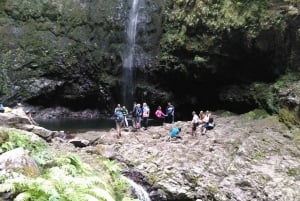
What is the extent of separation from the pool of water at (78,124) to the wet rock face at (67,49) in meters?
2.52

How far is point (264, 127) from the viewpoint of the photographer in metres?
19.8

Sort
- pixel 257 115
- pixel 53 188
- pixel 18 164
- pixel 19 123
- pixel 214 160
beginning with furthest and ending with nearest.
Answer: pixel 257 115 < pixel 19 123 < pixel 214 160 < pixel 18 164 < pixel 53 188

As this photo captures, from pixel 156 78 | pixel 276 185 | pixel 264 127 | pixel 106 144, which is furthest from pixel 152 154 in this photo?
pixel 156 78

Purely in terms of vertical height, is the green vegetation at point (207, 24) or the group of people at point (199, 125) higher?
the green vegetation at point (207, 24)

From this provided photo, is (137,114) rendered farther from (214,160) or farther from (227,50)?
(227,50)

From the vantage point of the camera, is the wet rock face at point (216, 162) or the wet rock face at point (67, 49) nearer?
the wet rock face at point (216, 162)

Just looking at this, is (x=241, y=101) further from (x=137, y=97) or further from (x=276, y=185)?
(x=276, y=185)

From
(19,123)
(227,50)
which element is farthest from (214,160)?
(227,50)

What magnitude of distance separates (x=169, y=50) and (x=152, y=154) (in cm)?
1396

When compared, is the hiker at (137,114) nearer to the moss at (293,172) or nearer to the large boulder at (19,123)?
the large boulder at (19,123)

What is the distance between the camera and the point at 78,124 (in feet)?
92.5

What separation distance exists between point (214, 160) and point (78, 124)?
44.8 feet

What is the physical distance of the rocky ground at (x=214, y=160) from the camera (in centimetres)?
1472

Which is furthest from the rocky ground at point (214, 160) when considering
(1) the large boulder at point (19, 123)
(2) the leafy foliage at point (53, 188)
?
(2) the leafy foliage at point (53, 188)
